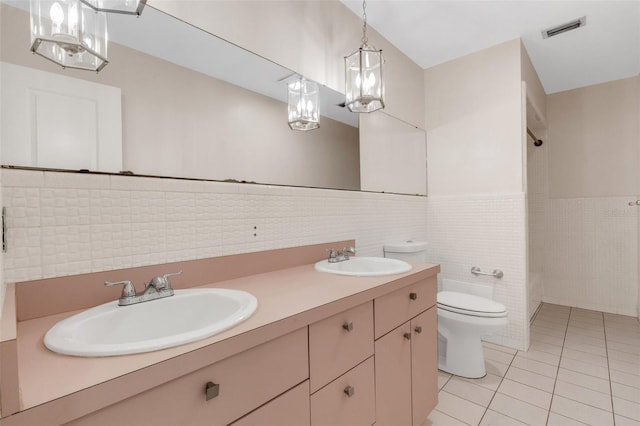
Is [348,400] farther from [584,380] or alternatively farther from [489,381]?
[584,380]

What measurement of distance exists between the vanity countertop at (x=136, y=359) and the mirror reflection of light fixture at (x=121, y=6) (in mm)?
918

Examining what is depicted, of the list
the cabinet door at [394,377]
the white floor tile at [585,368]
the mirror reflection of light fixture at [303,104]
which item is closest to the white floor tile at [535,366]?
the white floor tile at [585,368]

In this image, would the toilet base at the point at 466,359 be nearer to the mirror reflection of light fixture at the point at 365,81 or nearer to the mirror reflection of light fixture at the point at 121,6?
the mirror reflection of light fixture at the point at 365,81

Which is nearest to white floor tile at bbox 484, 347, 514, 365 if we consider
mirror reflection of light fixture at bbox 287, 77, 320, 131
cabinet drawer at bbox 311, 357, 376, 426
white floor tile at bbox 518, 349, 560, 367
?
white floor tile at bbox 518, 349, 560, 367

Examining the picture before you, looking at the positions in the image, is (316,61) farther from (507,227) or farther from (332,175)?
(507,227)

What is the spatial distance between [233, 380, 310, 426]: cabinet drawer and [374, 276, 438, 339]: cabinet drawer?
1.28 feet

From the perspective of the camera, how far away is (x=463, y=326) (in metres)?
1.97

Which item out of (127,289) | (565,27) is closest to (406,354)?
(127,289)

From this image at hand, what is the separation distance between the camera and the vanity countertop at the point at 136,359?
461mm

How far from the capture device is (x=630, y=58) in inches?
107

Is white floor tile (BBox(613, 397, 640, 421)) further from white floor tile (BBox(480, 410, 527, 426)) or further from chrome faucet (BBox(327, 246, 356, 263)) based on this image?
chrome faucet (BBox(327, 246, 356, 263))

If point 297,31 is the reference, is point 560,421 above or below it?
below

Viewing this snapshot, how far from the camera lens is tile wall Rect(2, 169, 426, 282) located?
81cm

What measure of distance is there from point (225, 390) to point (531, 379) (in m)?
2.16
